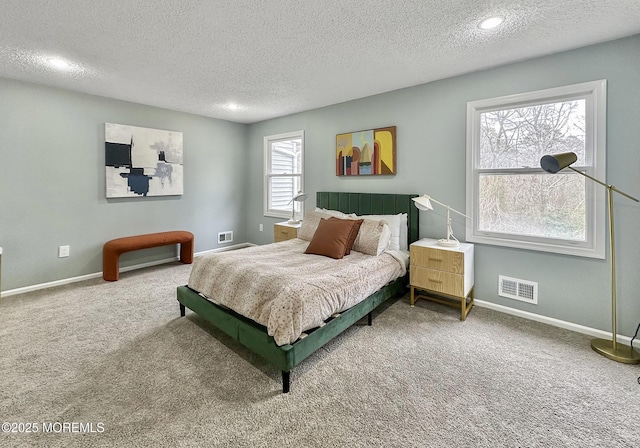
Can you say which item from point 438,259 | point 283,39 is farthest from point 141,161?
point 438,259

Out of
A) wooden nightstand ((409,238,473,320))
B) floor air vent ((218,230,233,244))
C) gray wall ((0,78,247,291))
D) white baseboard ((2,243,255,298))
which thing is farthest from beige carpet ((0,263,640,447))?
floor air vent ((218,230,233,244))

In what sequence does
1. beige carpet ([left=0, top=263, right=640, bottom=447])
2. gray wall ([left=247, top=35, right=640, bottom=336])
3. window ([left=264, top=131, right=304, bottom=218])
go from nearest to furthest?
1. beige carpet ([left=0, top=263, right=640, bottom=447])
2. gray wall ([left=247, top=35, right=640, bottom=336])
3. window ([left=264, top=131, right=304, bottom=218])

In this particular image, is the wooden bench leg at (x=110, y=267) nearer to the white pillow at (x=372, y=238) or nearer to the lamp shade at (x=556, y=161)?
the white pillow at (x=372, y=238)

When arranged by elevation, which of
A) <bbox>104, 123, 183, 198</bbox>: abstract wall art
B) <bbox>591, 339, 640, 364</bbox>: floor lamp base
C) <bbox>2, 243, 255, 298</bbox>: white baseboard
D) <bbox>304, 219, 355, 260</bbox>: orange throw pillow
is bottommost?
<bbox>591, 339, 640, 364</bbox>: floor lamp base

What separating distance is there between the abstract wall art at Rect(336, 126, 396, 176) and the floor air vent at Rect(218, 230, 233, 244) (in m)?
2.63

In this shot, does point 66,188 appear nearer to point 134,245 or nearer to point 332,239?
point 134,245

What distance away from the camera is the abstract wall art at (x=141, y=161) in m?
4.23

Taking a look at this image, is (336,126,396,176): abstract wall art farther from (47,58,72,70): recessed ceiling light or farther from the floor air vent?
(47,58,72,70): recessed ceiling light

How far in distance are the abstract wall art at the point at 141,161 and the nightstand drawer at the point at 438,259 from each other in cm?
393

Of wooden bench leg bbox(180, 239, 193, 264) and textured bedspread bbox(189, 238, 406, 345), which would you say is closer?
textured bedspread bbox(189, 238, 406, 345)

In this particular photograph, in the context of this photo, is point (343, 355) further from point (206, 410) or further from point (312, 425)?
point (206, 410)

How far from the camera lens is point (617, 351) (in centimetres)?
232

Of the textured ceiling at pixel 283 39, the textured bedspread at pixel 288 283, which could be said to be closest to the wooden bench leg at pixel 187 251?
the textured bedspread at pixel 288 283

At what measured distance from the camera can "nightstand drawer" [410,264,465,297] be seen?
2906 millimetres
